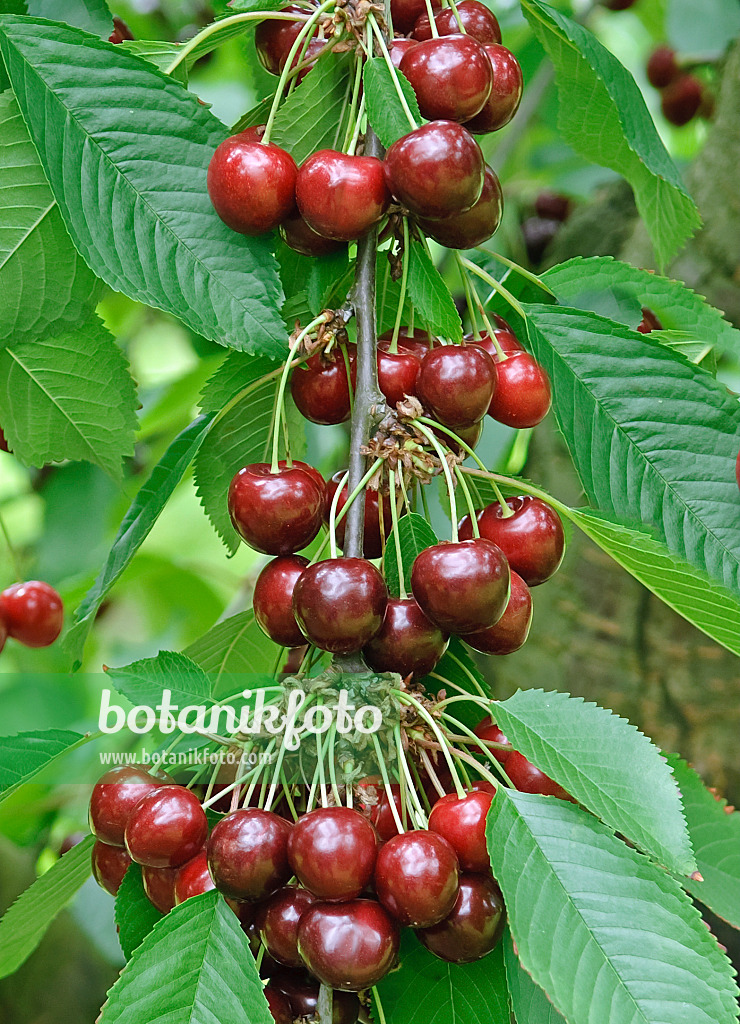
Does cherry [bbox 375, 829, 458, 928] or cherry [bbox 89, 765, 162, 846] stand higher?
cherry [bbox 375, 829, 458, 928]

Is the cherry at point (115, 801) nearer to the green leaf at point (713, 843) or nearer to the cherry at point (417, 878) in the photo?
the cherry at point (417, 878)

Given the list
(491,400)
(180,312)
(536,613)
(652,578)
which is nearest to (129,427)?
(180,312)

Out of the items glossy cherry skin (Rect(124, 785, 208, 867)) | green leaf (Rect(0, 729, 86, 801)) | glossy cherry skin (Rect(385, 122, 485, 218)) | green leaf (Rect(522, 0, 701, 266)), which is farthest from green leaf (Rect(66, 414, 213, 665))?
green leaf (Rect(522, 0, 701, 266))

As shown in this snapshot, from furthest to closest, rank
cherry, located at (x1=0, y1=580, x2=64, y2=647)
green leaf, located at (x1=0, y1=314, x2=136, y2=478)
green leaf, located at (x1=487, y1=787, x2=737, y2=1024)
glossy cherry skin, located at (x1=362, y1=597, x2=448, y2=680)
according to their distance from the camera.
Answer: cherry, located at (x1=0, y1=580, x2=64, y2=647), green leaf, located at (x1=0, y1=314, x2=136, y2=478), glossy cherry skin, located at (x1=362, y1=597, x2=448, y2=680), green leaf, located at (x1=487, y1=787, x2=737, y2=1024)

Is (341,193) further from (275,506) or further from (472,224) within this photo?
(275,506)

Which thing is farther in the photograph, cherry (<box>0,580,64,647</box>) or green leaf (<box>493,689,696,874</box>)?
cherry (<box>0,580,64,647</box>)

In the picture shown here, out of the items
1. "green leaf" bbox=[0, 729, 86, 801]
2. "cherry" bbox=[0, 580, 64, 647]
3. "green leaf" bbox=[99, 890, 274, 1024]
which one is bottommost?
"cherry" bbox=[0, 580, 64, 647]

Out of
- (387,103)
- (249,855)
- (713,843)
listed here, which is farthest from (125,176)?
(713,843)

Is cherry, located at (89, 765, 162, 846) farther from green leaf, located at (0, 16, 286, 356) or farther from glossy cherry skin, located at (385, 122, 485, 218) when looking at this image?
glossy cherry skin, located at (385, 122, 485, 218)
